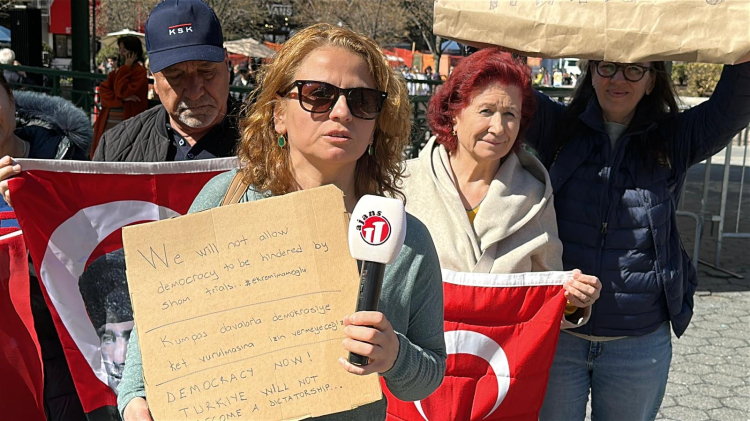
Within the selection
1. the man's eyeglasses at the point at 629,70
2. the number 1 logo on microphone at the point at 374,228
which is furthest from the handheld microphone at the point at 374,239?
the man's eyeglasses at the point at 629,70

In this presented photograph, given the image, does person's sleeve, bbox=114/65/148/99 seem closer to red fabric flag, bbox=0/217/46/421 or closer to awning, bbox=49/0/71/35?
red fabric flag, bbox=0/217/46/421

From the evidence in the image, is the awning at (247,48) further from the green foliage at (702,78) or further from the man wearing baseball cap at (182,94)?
the man wearing baseball cap at (182,94)

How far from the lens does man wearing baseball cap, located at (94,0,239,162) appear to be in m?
3.03

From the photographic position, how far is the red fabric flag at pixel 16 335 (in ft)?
9.57

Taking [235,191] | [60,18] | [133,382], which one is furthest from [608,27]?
[60,18]

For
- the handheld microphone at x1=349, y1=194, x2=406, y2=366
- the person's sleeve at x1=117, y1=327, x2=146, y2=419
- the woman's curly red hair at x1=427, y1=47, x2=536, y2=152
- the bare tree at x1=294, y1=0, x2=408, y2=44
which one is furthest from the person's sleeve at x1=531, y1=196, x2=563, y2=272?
the bare tree at x1=294, y1=0, x2=408, y2=44

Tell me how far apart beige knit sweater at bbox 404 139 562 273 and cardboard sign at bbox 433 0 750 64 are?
52 centimetres

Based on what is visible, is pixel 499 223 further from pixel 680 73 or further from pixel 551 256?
pixel 680 73

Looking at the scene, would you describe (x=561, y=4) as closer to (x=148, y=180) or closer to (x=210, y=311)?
(x=148, y=180)

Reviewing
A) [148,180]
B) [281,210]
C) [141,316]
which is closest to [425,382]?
[281,210]

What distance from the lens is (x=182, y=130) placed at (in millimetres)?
3131

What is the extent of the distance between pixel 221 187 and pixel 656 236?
1855mm

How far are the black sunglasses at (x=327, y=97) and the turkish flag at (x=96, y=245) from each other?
1.17 m

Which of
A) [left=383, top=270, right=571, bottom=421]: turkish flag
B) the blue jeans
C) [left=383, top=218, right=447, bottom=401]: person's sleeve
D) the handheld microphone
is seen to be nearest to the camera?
the handheld microphone
